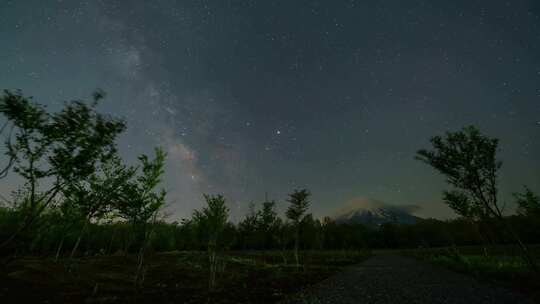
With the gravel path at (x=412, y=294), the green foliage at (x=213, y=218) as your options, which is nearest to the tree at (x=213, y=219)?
the green foliage at (x=213, y=218)

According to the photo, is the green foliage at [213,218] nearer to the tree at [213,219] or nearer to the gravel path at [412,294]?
the tree at [213,219]

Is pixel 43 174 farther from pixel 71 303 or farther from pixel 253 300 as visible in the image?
pixel 253 300

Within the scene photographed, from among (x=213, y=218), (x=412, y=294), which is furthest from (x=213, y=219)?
(x=412, y=294)

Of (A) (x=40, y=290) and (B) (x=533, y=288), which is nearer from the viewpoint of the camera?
(B) (x=533, y=288)

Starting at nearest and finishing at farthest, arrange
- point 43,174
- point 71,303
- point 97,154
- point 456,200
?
point 43,174 < point 97,154 < point 71,303 < point 456,200

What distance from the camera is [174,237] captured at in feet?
266

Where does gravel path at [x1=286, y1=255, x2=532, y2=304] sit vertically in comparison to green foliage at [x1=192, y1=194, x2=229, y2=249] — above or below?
below

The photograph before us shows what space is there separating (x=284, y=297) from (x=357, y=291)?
5.18 metres

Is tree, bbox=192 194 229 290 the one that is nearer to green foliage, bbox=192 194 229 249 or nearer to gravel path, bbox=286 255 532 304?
green foliage, bbox=192 194 229 249

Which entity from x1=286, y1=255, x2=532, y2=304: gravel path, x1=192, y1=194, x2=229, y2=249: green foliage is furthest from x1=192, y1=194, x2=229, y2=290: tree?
x1=286, y1=255, x2=532, y2=304: gravel path

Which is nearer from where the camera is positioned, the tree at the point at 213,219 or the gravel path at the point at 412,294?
the gravel path at the point at 412,294

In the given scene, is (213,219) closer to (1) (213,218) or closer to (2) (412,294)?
(1) (213,218)

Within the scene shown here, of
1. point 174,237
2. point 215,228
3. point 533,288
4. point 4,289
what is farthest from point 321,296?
point 174,237

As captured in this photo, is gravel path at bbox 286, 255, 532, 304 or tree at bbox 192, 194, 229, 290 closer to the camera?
gravel path at bbox 286, 255, 532, 304
